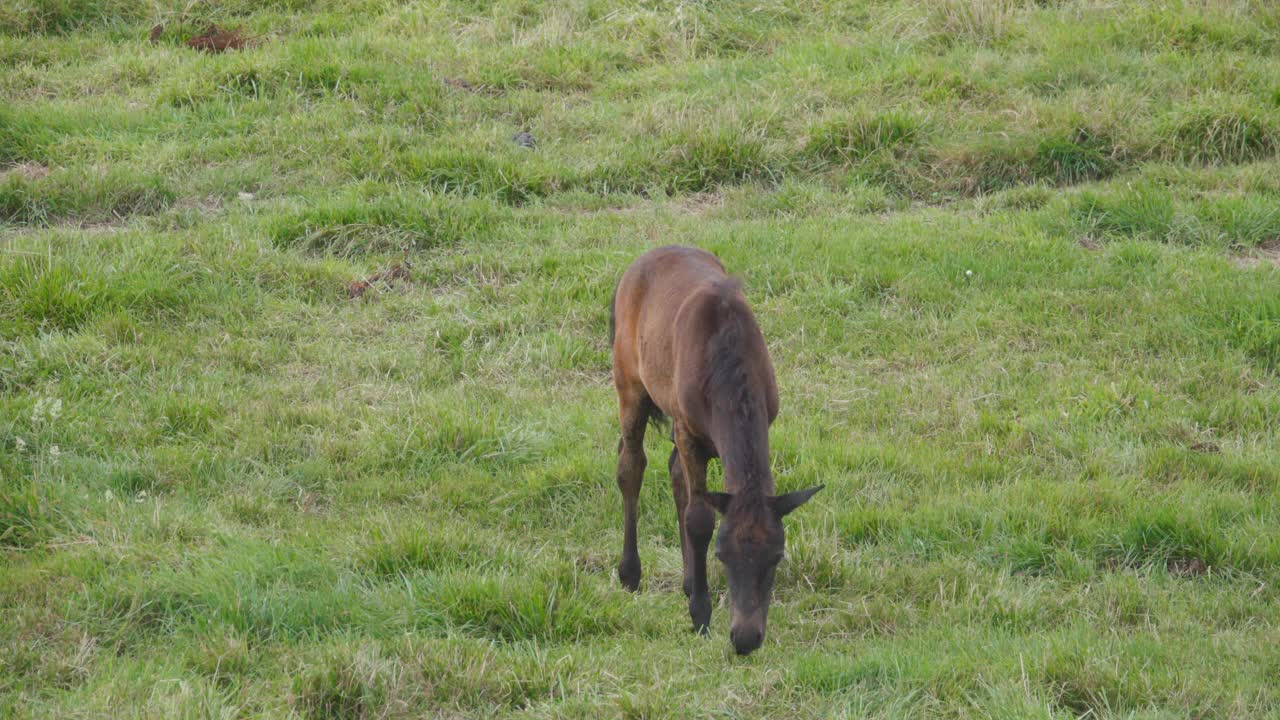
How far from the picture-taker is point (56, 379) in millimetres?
7973

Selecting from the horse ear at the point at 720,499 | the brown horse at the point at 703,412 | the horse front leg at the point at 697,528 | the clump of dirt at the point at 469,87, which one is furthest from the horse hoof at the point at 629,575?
the clump of dirt at the point at 469,87

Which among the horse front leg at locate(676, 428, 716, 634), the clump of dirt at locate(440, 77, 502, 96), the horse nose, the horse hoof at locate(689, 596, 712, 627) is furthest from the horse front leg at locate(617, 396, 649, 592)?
the clump of dirt at locate(440, 77, 502, 96)

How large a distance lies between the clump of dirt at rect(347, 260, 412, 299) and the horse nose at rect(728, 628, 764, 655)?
504cm

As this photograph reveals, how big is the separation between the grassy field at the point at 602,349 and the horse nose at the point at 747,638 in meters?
0.19

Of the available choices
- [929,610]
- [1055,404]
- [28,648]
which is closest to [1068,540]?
[929,610]

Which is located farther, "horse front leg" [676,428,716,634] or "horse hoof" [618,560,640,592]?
"horse hoof" [618,560,640,592]

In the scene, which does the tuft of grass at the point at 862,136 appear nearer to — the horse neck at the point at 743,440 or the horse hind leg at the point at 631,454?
the horse hind leg at the point at 631,454

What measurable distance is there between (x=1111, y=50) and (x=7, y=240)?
9003 millimetres

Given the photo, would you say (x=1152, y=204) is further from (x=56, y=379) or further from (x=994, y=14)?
(x=56, y=379)

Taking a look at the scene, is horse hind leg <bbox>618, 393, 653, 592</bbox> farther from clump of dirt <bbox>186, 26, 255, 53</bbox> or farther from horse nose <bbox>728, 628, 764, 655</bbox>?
clump of dirt <bbox>186, 26, 255, 53</bbox>

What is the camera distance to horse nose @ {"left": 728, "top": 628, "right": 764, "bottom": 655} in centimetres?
495

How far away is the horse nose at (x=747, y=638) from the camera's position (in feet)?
16.3

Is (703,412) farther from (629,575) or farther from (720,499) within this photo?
(629,575)

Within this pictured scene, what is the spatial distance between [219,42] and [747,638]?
10.0 metres
